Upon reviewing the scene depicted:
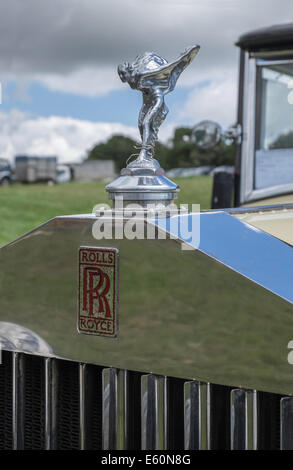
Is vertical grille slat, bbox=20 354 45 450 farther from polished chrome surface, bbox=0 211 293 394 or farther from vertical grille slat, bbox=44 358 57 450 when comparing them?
polished chrome surface, bbox=0 211 293 394

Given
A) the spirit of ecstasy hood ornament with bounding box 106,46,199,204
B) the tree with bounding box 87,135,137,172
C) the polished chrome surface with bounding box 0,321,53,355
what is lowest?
the polished chrome surface with bounding box 0,321,53,355

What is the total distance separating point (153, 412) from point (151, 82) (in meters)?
0.90

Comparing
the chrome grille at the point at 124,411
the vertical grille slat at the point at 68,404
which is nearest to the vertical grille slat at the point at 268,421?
the chrome grille at the point at 124,411

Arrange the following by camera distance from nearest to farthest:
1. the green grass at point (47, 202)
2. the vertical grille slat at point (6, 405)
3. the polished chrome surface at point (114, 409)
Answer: the polished chrome surface at point (114, 409) < the vertical grille slat at point (6, 405) < the green grass at point (47, 202)

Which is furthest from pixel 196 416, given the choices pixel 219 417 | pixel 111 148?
pixel 111 148

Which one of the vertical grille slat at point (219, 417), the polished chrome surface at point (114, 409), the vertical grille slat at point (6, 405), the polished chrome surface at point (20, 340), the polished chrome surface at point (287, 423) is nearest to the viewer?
the polished chrome surface at point (287, 423)

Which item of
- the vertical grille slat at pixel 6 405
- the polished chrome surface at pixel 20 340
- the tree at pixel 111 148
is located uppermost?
the tree at pixel 111 148

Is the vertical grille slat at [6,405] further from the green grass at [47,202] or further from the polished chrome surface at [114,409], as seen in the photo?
the green grass at [47,202]

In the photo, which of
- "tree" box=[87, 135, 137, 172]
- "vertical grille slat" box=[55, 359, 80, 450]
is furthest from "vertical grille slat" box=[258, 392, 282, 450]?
"tree" box=[87, 135, 137, 172]

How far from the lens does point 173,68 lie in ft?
6.22

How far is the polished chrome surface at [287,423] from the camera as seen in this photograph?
5.02 ft

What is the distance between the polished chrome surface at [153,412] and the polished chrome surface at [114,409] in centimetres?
6

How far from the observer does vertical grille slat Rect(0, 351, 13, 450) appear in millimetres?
2004

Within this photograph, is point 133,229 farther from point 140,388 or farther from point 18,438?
point 18,438
